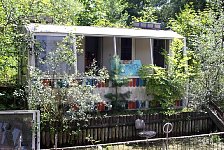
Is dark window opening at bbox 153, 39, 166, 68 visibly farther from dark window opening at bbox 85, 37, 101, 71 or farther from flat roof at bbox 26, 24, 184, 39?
dark window opening at bbox 85, 37, 101, 71

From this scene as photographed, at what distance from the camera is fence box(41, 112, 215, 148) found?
10906 millimetres

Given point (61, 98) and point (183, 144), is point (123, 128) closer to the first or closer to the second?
point (183, 144)

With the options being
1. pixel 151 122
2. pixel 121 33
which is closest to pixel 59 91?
pixel 151 122

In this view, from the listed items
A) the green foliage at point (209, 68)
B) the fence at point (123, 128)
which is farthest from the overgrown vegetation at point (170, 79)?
the fence at point (123, 128)

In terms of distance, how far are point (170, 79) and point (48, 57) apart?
4915 mm

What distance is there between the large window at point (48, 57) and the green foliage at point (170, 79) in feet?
10.6

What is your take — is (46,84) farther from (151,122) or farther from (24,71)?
(151,122)

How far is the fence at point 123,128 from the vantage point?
1091cm

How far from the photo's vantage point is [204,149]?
10.7m

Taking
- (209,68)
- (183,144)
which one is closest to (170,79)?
(209,68)

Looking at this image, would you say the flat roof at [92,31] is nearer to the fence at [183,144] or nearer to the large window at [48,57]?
the large window at [48,57]

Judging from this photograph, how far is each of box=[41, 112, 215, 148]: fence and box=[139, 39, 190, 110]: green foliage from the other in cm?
90

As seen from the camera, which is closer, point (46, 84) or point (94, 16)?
point (46, 84)

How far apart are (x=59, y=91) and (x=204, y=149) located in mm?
4940
